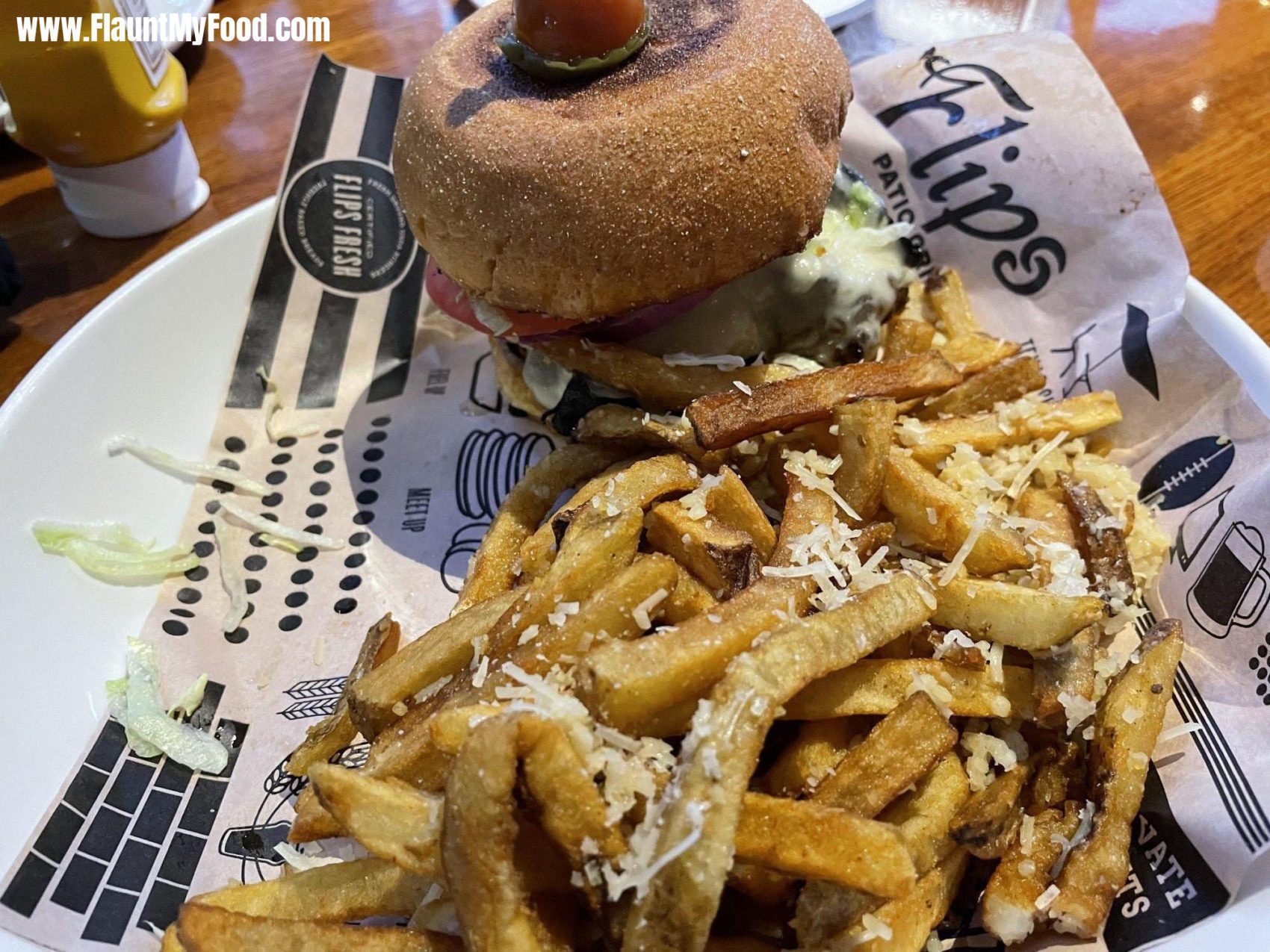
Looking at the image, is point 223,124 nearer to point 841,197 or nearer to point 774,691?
point 841,197

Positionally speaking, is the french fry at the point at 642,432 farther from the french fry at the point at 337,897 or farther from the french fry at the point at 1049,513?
the french fry at the point at 337,897

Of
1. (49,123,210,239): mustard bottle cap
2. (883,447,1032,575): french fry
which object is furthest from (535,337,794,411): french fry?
(49,123,210,239): mustard bottle cap

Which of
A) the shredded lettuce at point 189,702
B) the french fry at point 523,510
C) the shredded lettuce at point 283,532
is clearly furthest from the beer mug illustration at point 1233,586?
the shredded lettuce at point 189,702

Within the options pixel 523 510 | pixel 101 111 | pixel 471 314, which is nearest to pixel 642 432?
pixel 523 510

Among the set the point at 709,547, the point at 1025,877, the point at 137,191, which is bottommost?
the point at 137,191

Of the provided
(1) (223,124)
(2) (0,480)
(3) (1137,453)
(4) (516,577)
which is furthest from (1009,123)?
(1) (223,124)

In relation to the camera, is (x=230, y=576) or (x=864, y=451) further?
(x=230, y=576)

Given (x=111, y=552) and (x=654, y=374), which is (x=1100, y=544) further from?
(x=111, y=552)
